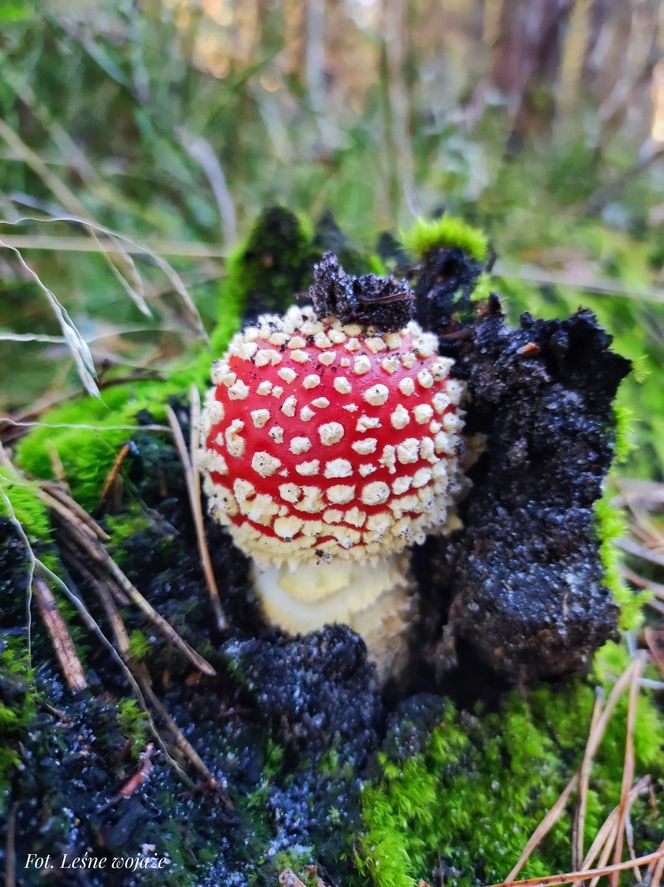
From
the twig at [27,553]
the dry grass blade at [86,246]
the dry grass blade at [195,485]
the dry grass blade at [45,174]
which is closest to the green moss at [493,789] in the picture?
the dry grass blade at [195,485]

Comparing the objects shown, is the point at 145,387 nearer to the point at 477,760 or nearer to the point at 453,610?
the point at 453,610

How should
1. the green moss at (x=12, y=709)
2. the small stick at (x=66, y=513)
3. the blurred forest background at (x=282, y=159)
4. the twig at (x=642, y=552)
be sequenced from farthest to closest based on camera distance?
1. the blurred forest background at (x=282, y=159)
2. the twig at (x=642, y=552)
3. the small stick at (x=66, y=513)
4. the green moss at (x=12, y=709)

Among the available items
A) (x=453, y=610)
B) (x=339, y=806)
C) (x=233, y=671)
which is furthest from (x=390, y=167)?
(x=339, y=806)

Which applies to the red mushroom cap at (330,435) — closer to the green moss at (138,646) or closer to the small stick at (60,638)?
the green moss at (138,646)

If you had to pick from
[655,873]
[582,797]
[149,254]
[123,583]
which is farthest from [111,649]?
[655,873]

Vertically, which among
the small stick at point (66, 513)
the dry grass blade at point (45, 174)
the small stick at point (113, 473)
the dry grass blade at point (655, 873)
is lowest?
the dry grass blade at point (655, 873)

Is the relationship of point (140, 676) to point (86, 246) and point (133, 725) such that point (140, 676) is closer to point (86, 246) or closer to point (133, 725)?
point (133, 725)
